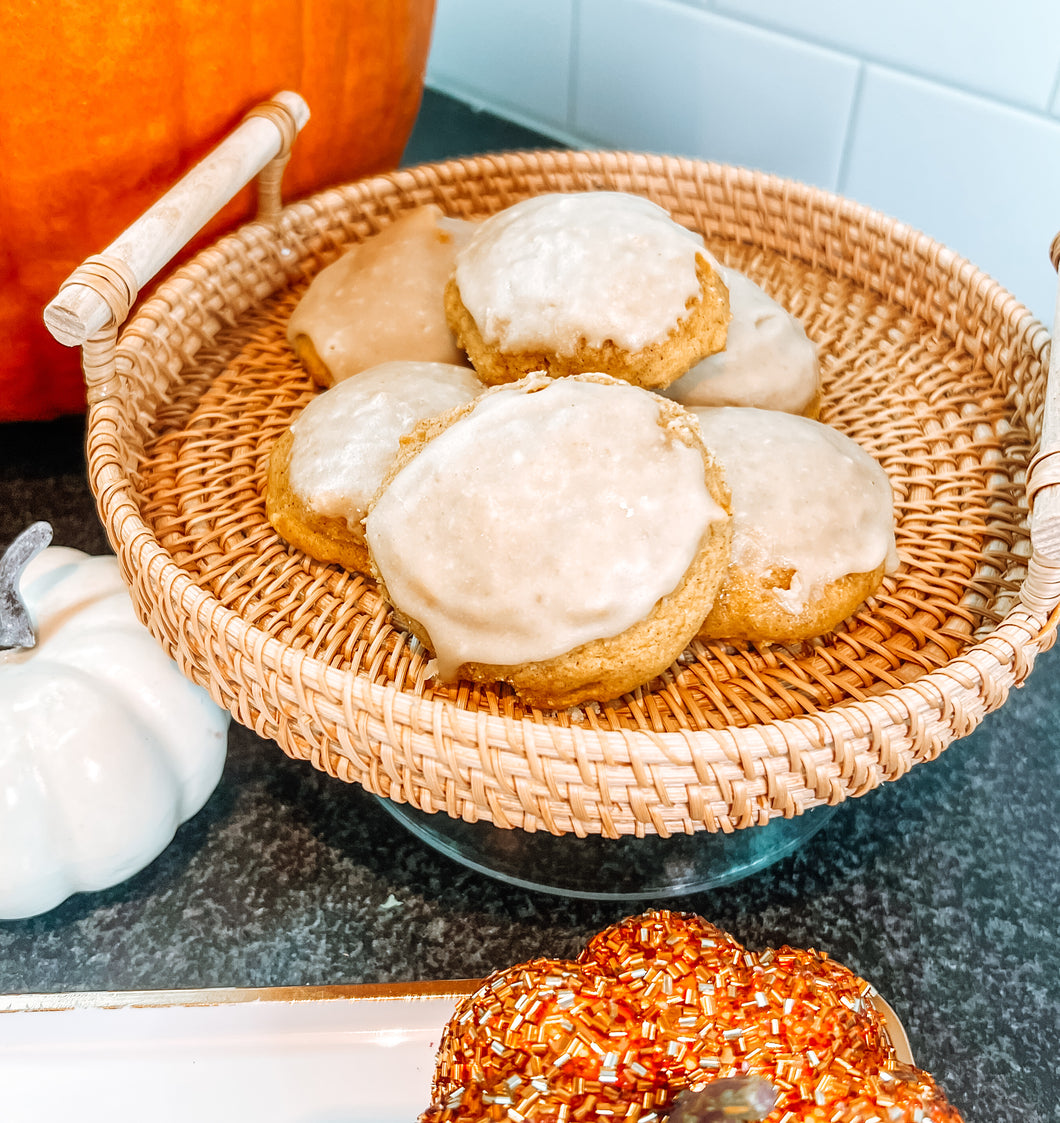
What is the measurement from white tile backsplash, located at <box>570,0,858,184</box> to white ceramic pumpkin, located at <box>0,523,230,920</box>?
3.18 feet

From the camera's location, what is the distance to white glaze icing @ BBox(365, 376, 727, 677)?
0.60 m

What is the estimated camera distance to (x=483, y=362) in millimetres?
797

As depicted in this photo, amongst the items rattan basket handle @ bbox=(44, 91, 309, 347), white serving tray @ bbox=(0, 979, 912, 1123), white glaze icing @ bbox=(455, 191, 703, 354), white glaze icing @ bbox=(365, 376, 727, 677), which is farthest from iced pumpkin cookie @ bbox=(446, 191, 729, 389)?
white serving tray @ bbox=(0, 979, 912, 1123)

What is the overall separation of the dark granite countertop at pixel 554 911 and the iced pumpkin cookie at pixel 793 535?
198 mm

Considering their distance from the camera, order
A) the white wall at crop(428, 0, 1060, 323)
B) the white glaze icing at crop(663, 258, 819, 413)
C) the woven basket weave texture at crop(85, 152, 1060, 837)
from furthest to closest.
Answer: the white wall at crop(428, 0, 1060, 323)
the white glaze icing at crop(663, 258, 819, 413)
the woven basket weave texture at crop(85, 152, 1060, 837)

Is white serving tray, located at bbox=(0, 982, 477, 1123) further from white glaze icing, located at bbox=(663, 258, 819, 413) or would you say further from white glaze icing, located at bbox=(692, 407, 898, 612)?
white glaze icing, located at bbox=(663, 258, 819, 413)

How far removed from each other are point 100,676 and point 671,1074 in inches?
18.8

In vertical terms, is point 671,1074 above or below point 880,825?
above

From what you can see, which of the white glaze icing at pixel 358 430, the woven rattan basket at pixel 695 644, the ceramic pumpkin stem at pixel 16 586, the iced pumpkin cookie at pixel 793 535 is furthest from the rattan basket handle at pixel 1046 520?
the ceramic pumpkin stem at pixel 16 586

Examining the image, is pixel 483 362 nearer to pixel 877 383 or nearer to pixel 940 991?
pixel 877 383

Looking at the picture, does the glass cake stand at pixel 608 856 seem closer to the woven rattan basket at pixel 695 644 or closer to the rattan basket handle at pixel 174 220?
the woven rattan basket at pixel 695 644

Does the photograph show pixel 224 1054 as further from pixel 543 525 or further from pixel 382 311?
pixel 382 311

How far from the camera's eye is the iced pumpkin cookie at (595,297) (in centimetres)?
73

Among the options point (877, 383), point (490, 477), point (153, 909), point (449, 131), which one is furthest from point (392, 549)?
point (449, 131)
